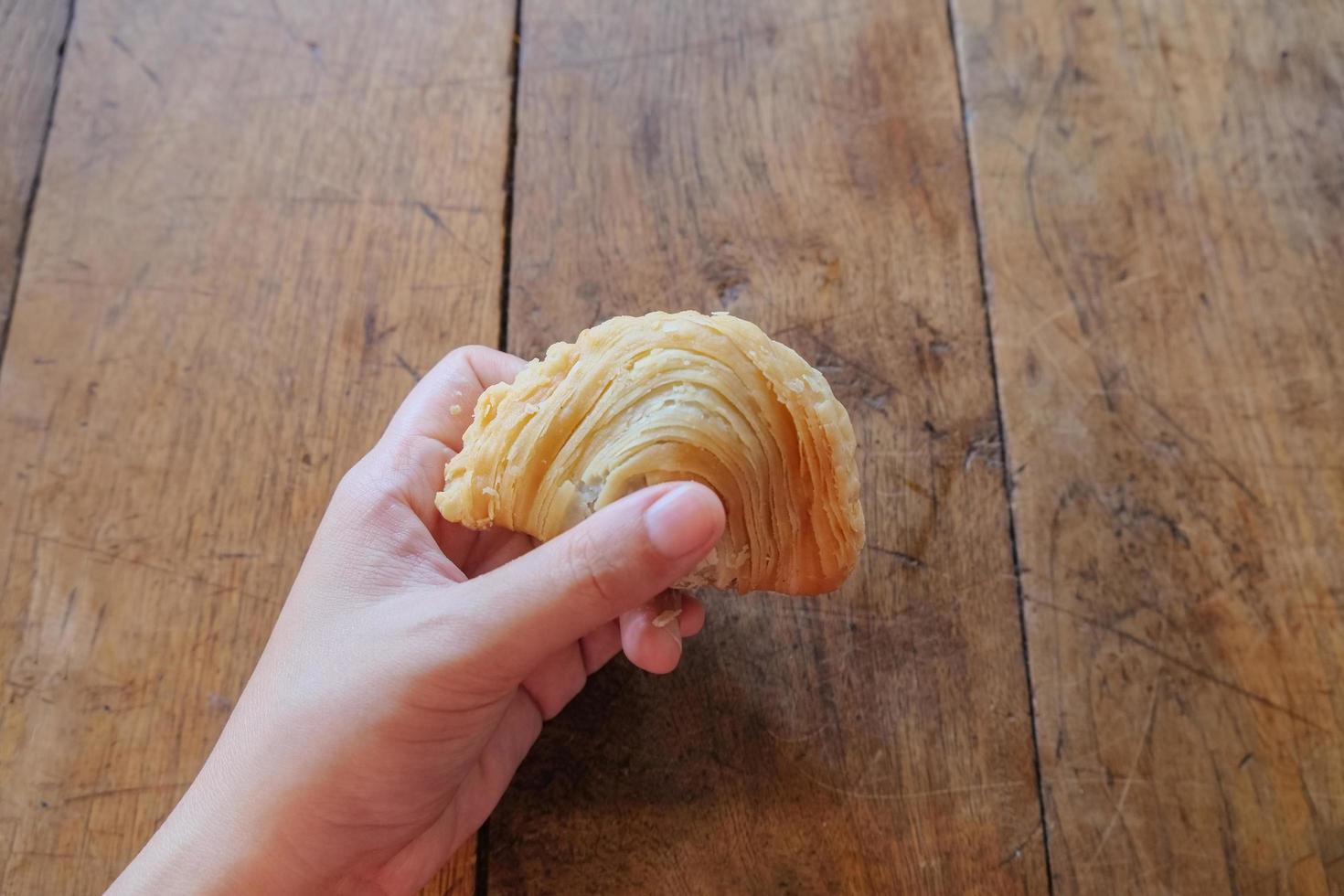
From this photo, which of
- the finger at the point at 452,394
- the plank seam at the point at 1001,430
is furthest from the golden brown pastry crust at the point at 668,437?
the plank seam at the point at 1001,430

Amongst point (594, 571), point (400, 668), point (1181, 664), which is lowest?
point (1181, 664)

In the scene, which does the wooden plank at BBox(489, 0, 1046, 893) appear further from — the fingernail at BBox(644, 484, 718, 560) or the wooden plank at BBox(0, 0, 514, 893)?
the fingernail at BBox(644, 484, 718, 560)

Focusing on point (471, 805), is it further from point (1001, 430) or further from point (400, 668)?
point (1001, 430)

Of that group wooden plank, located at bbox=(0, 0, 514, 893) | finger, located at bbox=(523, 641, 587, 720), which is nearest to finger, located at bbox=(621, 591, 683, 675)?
finger, located at bbox=(523, 641, 587, 720)

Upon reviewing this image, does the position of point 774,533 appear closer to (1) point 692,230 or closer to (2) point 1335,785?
(1) point 692,230

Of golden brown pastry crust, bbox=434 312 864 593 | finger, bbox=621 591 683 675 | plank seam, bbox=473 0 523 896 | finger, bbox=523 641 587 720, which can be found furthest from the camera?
plank seam, bbox=473 0 523 896

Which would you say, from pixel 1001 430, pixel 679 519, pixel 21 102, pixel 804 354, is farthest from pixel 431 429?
pixel 21 102

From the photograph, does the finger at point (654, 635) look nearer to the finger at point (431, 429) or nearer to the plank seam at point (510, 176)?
the finger at point (431, 429)
